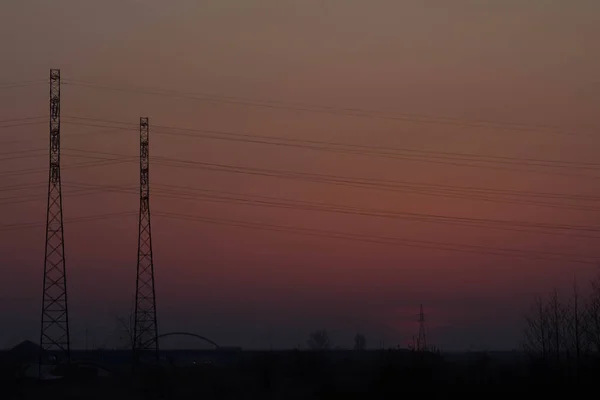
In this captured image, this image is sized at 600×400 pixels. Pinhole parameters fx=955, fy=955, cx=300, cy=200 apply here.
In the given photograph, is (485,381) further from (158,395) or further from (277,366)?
(158,395)

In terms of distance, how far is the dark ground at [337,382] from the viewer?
60375mm

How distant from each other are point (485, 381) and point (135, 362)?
27555 mm

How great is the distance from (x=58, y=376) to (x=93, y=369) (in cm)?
650

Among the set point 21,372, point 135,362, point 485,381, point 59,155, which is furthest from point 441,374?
point 21,372

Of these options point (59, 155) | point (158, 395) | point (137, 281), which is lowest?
point (158, 395)

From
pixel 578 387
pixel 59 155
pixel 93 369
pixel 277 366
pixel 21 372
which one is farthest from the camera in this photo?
pixel 93 369

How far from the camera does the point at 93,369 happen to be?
8238 cm

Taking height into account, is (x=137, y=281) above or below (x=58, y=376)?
above

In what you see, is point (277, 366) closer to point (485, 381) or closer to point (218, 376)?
point (218, 376)

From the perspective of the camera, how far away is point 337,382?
62.7 metres

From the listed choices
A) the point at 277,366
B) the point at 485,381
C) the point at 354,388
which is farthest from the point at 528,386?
the point at 277,366

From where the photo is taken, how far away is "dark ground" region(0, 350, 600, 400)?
60.4 metres

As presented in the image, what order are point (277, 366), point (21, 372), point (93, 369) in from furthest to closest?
point (93, 369) → point (21, 372) → point (277, 366)

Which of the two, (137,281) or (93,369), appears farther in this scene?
(93,369)
